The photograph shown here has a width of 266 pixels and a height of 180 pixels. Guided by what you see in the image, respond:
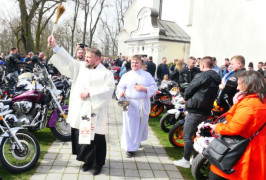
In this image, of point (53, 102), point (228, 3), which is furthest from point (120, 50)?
point (53, 102)

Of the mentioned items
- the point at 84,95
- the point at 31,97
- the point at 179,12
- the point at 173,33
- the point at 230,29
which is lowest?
the point at 31,97

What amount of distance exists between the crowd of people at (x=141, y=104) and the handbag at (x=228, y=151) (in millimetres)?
58

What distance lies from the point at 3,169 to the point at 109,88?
2.01m

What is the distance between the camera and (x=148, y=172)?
12.8 ft

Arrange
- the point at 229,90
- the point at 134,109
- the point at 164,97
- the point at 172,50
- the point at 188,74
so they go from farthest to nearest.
A: the point at 172,50 < the point at 164,97 < the point at 188,74 < the point at 229,90 < the point at 134,109

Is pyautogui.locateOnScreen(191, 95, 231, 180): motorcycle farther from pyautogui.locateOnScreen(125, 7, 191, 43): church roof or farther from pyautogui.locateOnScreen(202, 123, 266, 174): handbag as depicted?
pyautogui.locateOnScreen(125, 7, 191, 43): church roof

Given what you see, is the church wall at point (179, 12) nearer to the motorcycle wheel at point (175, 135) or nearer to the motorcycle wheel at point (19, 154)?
the motorcycle wheel at point (175, 135)

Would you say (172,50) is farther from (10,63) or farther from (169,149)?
(169,149)

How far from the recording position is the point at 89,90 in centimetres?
350

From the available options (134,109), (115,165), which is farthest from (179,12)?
(115,165)

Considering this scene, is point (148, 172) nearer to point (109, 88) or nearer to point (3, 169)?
point (109, 88)

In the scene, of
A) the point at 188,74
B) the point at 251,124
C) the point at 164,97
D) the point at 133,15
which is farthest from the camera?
the point at 133,15

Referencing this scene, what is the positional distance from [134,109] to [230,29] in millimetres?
13902

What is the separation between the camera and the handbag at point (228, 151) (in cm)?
242
